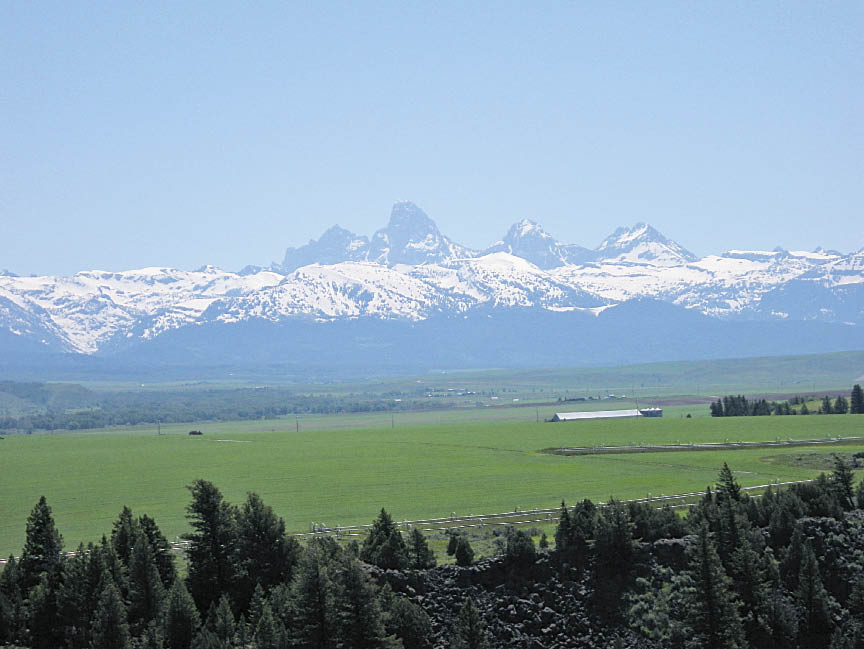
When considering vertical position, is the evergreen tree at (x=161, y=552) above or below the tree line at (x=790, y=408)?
below

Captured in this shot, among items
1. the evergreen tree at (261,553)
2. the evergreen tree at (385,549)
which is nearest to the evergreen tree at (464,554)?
the evergreen tree at (385,549)

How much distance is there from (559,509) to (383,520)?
749 inches

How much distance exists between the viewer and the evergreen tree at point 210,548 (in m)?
62.3

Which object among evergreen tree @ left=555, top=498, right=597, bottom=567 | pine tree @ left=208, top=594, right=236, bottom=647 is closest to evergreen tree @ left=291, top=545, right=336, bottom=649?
pine tree @ left=208, top=594, right=236, bottom=647

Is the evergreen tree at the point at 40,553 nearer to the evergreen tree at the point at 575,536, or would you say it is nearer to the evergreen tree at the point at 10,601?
the evergreen tree at the point at 10,601

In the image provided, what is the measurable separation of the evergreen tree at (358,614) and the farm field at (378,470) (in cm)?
2281

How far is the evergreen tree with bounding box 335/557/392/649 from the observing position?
53.3 m

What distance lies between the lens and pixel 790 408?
172250 mm

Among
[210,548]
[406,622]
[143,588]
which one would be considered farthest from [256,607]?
[406,622]

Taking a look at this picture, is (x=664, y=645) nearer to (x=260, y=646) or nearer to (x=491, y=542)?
(x=491, y=542)

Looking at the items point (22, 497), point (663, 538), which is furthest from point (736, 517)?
point (22, 497)

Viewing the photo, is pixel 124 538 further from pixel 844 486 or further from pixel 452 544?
pixel 844 486

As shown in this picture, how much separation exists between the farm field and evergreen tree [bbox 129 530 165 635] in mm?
15379

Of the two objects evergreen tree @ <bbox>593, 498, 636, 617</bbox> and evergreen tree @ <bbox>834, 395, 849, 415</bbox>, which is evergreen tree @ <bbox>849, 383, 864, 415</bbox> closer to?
evergreen tree @ <bbox>834, 395, 849, 415</bbox>
